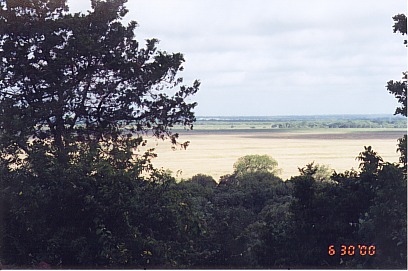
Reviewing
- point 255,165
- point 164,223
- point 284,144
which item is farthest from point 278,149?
point 164,223

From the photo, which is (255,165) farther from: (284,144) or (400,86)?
(400,86)

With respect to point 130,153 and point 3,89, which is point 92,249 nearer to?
point 130,153

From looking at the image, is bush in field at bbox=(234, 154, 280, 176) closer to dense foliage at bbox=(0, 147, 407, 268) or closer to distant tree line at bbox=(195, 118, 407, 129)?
distant tree line at bbox=(195, 118, 407, 129)

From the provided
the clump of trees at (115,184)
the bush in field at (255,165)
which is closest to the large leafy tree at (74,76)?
the clump of trees at (115,184)

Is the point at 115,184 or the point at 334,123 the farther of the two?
the point at 334,123
